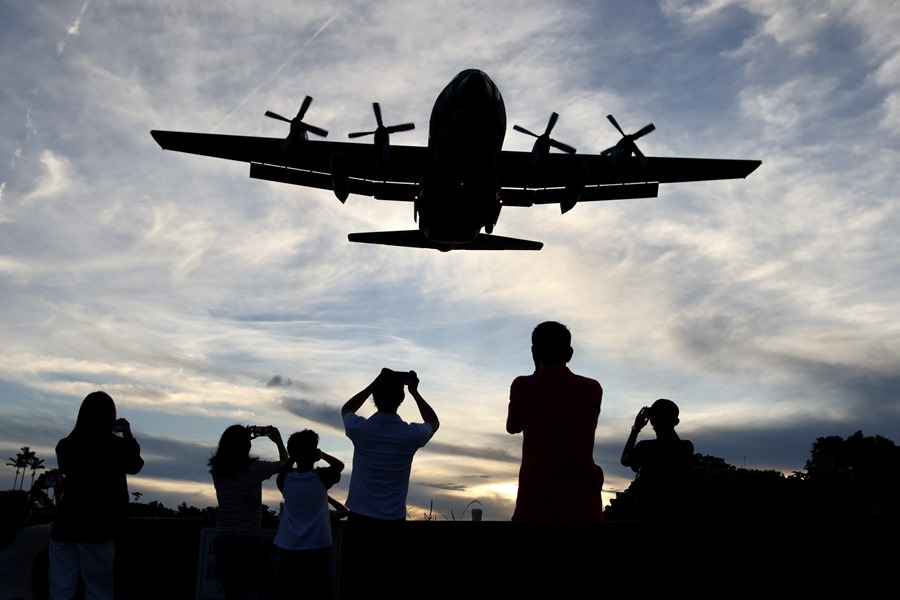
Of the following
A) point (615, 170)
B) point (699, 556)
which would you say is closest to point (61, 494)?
point (699, 556)

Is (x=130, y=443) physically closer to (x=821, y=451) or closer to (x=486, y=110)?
(x=486, y=110)

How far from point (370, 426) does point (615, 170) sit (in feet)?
71.7

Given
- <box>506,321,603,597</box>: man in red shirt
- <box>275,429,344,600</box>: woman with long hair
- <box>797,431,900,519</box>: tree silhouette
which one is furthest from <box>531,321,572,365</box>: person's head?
<box>797,431,900,519</box>: tree silhouette

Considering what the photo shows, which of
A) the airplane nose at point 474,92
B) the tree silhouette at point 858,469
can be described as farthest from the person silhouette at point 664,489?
the tree silhouette at point 858,469

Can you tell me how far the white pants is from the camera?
4930mm

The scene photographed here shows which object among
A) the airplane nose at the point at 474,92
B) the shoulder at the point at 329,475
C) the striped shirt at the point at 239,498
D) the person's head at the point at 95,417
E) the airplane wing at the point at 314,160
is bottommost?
the striped shirt at the point at 239,498

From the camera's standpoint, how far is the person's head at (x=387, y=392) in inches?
205

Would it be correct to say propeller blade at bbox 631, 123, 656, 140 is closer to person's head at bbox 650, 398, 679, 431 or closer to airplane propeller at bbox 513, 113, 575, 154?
airplane propeller at bbox 513, 113, 575, 154

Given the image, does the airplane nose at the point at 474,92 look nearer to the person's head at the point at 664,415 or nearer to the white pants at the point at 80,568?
the person's head at the point at 664,415

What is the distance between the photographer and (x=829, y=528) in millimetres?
7449

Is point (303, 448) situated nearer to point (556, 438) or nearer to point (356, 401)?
point (356, 401)

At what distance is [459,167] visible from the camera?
19.4 metres

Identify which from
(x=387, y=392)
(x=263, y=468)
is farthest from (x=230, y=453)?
(x=387, y=392)

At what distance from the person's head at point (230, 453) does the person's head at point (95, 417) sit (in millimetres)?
924
